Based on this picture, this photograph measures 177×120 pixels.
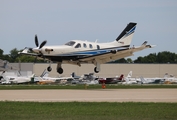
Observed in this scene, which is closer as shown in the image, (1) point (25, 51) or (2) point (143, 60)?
(1) point (25, 51)

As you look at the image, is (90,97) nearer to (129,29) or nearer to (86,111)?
(86,111)

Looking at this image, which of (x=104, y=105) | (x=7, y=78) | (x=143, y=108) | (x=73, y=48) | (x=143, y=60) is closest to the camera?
(x=143, y=108)

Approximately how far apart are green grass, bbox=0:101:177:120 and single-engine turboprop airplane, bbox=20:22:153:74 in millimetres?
21914

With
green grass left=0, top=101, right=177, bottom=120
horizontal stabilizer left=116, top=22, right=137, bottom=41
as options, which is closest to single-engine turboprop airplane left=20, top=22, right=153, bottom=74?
horizontal stabilizer left=116, top=22, right=137, bottom=41

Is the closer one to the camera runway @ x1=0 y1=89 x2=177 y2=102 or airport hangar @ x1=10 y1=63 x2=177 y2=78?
runway @ x1=0 y1=89 x2=177 y2=102

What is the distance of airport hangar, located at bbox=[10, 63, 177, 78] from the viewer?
376 feet

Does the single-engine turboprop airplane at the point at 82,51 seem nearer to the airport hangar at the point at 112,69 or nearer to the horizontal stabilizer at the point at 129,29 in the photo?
the horizontal stabilizer at the point at 129,29

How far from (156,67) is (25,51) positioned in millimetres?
70483

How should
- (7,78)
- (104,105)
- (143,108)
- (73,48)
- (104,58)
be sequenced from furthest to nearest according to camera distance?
(7,78), (104,58), (73,48), (104,105), (143,108)

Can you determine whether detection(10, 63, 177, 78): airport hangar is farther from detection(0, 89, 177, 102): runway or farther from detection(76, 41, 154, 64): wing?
detection(0, 89, 177, 102): runway

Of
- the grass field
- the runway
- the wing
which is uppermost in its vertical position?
the wing

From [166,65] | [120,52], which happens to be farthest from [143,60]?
[120,52]

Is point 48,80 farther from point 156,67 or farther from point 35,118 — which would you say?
point 35,118

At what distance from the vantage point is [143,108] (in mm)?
28047
